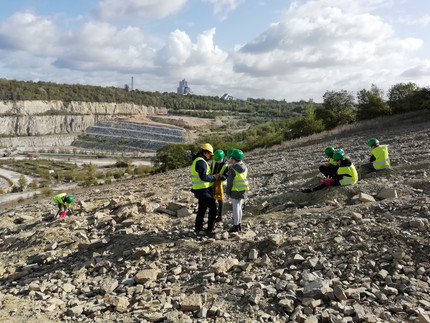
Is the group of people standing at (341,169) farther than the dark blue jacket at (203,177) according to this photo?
Yes

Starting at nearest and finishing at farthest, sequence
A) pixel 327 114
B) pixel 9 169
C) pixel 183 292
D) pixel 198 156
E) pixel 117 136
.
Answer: pixel 183 292 < pixel 198 156 < pixel 327 114 < pixel 9 169 < pixel 117 136

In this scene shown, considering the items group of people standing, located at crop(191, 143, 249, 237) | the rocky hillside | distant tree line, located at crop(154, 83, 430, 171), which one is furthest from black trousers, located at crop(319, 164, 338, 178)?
distant tree line, located at crop(154, 83, 430, 171)

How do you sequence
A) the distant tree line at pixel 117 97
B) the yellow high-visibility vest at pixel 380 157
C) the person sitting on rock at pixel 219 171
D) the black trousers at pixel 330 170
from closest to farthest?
the person sitting on rock at pixel 219 171, the black trousers at pixel 330 170, the yellow high-visibility vest at pixel 380 157, the distant tree line at pixel 117 97

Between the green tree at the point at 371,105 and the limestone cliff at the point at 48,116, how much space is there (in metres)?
81.8

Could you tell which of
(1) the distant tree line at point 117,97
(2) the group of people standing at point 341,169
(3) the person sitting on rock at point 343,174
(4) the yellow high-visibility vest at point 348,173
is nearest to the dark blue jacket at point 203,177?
(2) the group of people standing at point 341,169

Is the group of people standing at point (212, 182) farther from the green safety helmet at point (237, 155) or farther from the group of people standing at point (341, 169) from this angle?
the group of people standing at point (341, 169)

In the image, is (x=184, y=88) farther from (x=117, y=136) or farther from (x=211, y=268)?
(x=211, y=268)

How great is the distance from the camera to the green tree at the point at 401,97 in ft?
105

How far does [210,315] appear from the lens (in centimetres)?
423

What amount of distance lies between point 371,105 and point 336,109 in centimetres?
356

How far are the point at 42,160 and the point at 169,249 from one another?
222 ft

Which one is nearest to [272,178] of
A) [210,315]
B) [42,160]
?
[210,315]

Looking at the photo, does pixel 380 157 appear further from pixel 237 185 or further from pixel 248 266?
pixel 248 266

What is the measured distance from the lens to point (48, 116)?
92.6 meters
